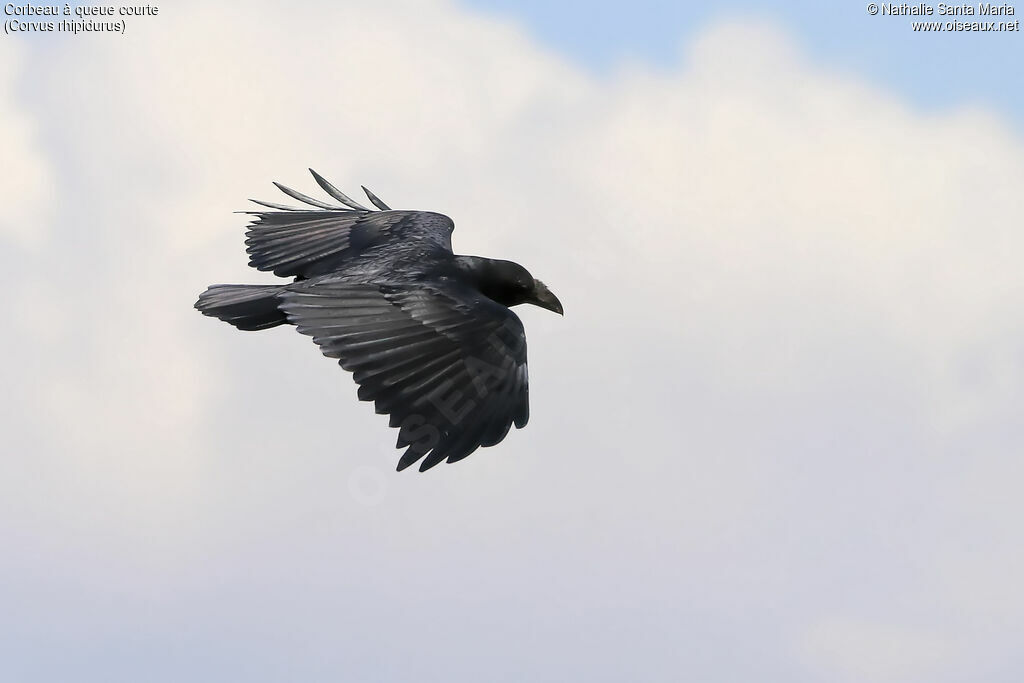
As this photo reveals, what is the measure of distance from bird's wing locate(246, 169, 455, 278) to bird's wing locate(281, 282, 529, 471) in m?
2.04

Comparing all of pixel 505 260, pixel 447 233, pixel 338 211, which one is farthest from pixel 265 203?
pixel 505 260

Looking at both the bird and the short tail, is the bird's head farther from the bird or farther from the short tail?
the short tail

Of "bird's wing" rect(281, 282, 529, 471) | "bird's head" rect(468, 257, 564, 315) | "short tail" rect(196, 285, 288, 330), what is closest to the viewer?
"bird's wing" rect(281, 282, 529, 471)

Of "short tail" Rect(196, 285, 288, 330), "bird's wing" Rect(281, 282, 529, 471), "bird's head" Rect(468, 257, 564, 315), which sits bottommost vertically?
"bird's wing" Rect(281, 282, 529, 471)

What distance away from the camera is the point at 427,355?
12.2 m

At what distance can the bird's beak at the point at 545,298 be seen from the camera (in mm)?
14977

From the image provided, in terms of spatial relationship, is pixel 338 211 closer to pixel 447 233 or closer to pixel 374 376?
pixel 447 233

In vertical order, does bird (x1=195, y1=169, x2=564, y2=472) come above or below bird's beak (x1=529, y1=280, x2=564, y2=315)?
below

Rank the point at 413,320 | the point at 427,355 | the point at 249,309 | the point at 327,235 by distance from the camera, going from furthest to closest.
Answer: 1. the point at 327,235
2. the point at 249,309
3. the point at 413,320
4. the point at 427,355

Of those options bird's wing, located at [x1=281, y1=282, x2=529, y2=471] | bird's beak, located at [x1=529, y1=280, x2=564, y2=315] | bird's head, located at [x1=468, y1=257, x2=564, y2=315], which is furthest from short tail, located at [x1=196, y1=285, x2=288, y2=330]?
bird's beak, located at [x1=529, y1=280, x2=564, y2=315]

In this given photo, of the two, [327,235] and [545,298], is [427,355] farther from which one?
[327,235]

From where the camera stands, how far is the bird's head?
14.7 metres

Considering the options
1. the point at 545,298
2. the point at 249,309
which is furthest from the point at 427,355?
the point at 545,298

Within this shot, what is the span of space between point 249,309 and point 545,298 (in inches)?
124
